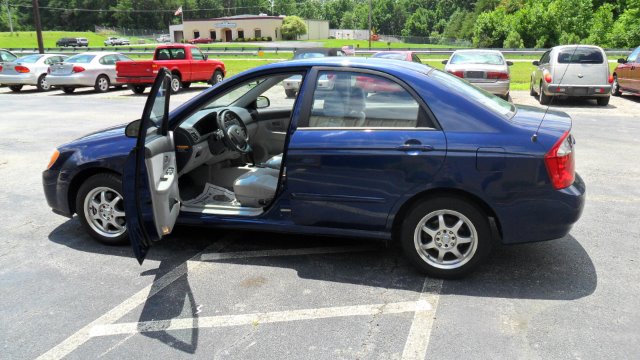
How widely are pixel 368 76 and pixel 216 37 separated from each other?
322ft

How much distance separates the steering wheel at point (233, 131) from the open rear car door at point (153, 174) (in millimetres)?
680

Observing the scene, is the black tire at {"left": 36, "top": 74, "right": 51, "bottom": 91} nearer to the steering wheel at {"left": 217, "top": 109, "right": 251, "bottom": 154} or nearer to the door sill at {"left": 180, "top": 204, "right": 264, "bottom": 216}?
the steering wheel at {"left": 217, "top": 109, "right": 251, "bottom": 154}

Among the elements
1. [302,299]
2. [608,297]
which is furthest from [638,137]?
[302,299]

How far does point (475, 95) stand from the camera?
13.4ft

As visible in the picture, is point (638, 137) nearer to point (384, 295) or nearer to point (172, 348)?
point (384, 295)

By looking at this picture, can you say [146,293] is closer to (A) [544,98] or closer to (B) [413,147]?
(B) [413,147]

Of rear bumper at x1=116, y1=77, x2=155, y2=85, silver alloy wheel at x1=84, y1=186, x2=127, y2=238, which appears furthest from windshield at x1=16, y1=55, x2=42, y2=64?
silver alloy wheel at x1=84, y1=186, x2=127, y2=238

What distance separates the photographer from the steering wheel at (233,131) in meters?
4.76

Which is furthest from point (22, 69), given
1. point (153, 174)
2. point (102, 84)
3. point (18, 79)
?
point (153, 174)

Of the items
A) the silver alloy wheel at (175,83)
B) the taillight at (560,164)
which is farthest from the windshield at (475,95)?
the silver alloy wheel at (175,83)

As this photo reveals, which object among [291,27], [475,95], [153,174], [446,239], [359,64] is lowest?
[446,239]

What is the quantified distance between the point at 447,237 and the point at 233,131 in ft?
7.17

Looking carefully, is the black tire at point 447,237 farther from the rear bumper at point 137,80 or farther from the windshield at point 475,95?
the rear bumper at point 137,80

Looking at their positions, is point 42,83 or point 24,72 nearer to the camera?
point 24,72
